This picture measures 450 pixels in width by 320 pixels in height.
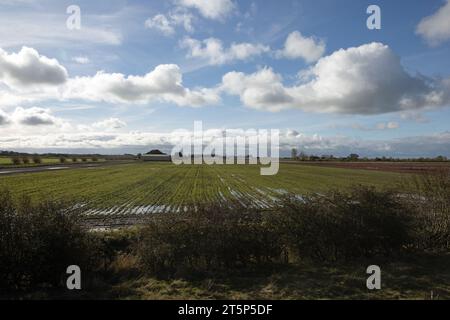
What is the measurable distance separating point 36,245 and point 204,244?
4.00m

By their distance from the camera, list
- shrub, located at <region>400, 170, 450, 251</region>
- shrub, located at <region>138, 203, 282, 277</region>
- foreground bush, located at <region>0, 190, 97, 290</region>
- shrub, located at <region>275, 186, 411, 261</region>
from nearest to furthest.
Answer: foreground bush, located at <region>0, 190, 97, 290</region>
shrub, located at <region>138, 203, 282, 277</region>
shrub, located at <region>275, 186, 411, 261</region>
shrub, located at <region>400, 170, 450, 251</region>

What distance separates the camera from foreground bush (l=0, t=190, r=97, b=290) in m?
8.12

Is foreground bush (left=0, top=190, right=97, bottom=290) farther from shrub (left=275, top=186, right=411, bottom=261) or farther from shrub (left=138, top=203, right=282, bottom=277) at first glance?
shrub (left=275, top=186, right=411, bottom=261)

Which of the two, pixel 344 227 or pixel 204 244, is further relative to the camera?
pixel 344 227

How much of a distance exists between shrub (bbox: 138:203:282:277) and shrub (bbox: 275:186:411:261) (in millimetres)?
673

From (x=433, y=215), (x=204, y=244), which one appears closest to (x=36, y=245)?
(x=204, y=244)

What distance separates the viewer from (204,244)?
30.1ft

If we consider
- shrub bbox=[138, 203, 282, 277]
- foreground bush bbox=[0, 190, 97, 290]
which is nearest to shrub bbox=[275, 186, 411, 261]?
shrub bbox=[138, 203, 282, 277]

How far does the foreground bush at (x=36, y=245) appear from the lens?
8.12 meters

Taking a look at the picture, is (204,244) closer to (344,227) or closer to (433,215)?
(344,227)

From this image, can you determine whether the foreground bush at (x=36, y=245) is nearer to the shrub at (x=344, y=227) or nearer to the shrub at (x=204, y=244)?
the shrub at (x=204, y=244)
